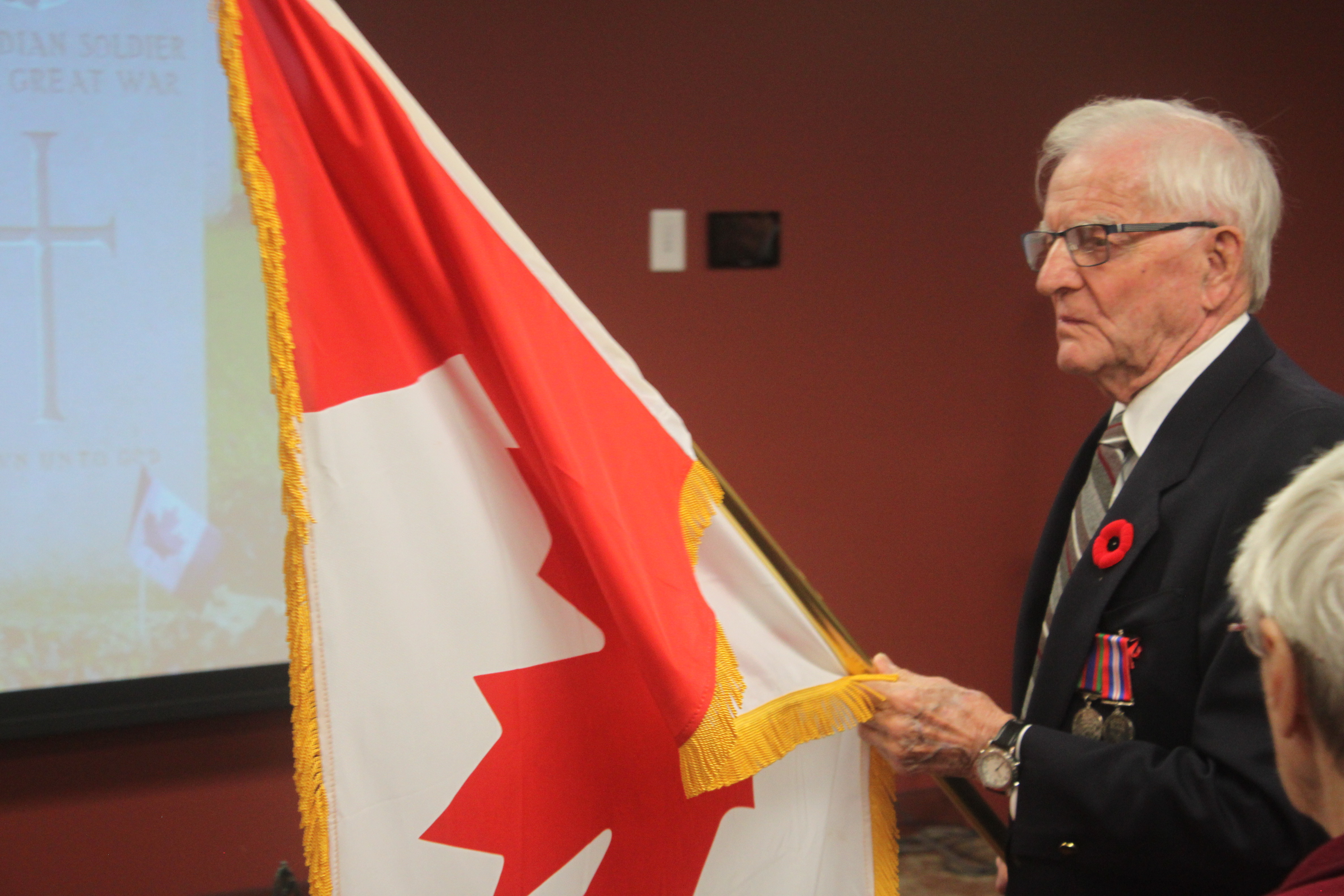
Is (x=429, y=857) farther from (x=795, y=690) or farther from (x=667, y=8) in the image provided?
(x=667, y=8)

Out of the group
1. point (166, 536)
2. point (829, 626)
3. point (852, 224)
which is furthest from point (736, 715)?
point (852, 224)

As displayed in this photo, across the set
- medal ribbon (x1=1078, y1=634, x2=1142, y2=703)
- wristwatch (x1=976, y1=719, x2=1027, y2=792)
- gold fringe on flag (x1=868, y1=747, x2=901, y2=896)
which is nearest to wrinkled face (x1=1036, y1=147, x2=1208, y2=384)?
medal ribbon (x1=1078, y1=634, x2=1142, y2=703)

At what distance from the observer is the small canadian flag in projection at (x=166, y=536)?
2.06 metres

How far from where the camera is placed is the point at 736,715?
1.08m

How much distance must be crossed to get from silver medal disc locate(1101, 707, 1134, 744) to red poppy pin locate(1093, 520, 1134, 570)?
14cm

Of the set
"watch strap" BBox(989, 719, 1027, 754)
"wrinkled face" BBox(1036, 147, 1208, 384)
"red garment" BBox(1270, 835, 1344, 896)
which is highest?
"wrinkled face" BBox(1036, 147, 1208, 384)

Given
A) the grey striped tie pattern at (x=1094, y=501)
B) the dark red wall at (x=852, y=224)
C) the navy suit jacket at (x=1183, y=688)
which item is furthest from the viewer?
the dark red wall at (x=852, y=224)

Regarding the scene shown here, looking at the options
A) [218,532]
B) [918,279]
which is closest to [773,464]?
[918,279]

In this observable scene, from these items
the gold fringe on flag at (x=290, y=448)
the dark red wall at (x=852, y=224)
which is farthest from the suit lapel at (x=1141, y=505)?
the dark red wall at (x=852, y=224)

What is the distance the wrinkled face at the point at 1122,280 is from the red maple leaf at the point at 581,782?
0.61 meters

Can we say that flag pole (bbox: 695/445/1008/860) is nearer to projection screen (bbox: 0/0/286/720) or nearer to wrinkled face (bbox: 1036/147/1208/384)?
wrinkled face (bbox: 1036/147/1208/384)

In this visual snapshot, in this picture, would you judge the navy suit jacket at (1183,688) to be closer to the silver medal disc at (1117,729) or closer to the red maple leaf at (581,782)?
the silver medal disc at (1117,729)

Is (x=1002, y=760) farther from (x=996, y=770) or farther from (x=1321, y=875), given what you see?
(x=1321, y=875)

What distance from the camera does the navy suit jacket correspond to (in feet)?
2.97
